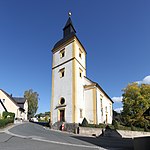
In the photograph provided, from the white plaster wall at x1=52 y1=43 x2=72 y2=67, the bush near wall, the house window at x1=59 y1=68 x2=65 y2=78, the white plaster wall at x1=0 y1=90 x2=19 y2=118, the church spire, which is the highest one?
the church spire

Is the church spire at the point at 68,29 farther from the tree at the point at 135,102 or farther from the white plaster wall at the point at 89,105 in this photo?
the tree at the point at 135,102

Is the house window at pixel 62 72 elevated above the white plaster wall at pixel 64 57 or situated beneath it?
situated beneath

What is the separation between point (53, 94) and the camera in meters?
25.2

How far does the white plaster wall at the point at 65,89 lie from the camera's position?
22.4 metres

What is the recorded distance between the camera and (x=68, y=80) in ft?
77.6

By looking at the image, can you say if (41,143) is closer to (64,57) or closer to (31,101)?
(64,57)

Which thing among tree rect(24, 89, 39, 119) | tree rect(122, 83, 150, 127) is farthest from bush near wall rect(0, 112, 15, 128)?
tree rect(24, 89, 39, 119)

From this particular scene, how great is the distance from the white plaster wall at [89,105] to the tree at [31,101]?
134 feet

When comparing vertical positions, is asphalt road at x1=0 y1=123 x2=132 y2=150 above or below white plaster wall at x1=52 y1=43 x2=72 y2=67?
below

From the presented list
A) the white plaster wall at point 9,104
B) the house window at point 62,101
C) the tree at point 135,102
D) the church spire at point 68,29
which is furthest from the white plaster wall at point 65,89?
the white plaster wall at point 9,104

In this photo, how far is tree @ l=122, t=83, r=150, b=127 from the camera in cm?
2952

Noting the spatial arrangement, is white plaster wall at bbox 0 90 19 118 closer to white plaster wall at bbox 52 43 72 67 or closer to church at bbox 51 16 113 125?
church at bbox 51 16 113 125

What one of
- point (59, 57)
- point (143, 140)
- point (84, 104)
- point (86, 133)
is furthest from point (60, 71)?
point (143, 140)

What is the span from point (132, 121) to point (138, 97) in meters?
4.46
